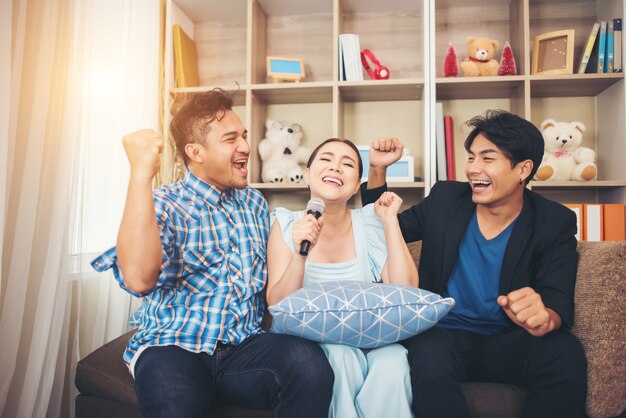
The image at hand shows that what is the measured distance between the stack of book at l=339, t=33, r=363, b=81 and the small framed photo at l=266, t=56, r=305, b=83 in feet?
0.77

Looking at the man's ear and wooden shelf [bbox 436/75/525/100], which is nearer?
the man's ear

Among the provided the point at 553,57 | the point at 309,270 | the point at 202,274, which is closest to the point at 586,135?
the point at 553,57

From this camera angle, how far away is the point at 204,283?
53.7 inches

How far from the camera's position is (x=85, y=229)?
1934mm

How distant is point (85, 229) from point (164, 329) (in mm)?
826

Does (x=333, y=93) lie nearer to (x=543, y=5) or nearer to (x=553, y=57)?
(x=553, y=57)

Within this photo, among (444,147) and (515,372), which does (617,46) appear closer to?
(444,147)

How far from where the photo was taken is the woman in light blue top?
4.10 feet

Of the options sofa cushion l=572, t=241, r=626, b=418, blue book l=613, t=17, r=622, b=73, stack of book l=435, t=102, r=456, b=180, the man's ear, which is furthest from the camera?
stack of book l=435, t=102, r=456, b=180

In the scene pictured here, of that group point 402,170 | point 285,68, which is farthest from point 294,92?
point 402,170

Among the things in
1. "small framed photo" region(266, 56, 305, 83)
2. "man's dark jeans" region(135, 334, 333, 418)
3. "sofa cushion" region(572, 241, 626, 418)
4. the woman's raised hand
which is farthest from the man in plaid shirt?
"small framed photo" region(266, 56, 305, 83)

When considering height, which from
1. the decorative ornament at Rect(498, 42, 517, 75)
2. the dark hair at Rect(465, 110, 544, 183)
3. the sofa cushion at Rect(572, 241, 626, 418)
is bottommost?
the sofa cushion at Rect(572, 241, 626, 418)

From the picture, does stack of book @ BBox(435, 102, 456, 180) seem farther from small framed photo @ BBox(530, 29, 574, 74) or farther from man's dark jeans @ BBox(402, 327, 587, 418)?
man's dark jeans @ BBox(402, 327, 587, 418)

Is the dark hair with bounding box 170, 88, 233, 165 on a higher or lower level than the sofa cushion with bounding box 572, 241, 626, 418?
higher
